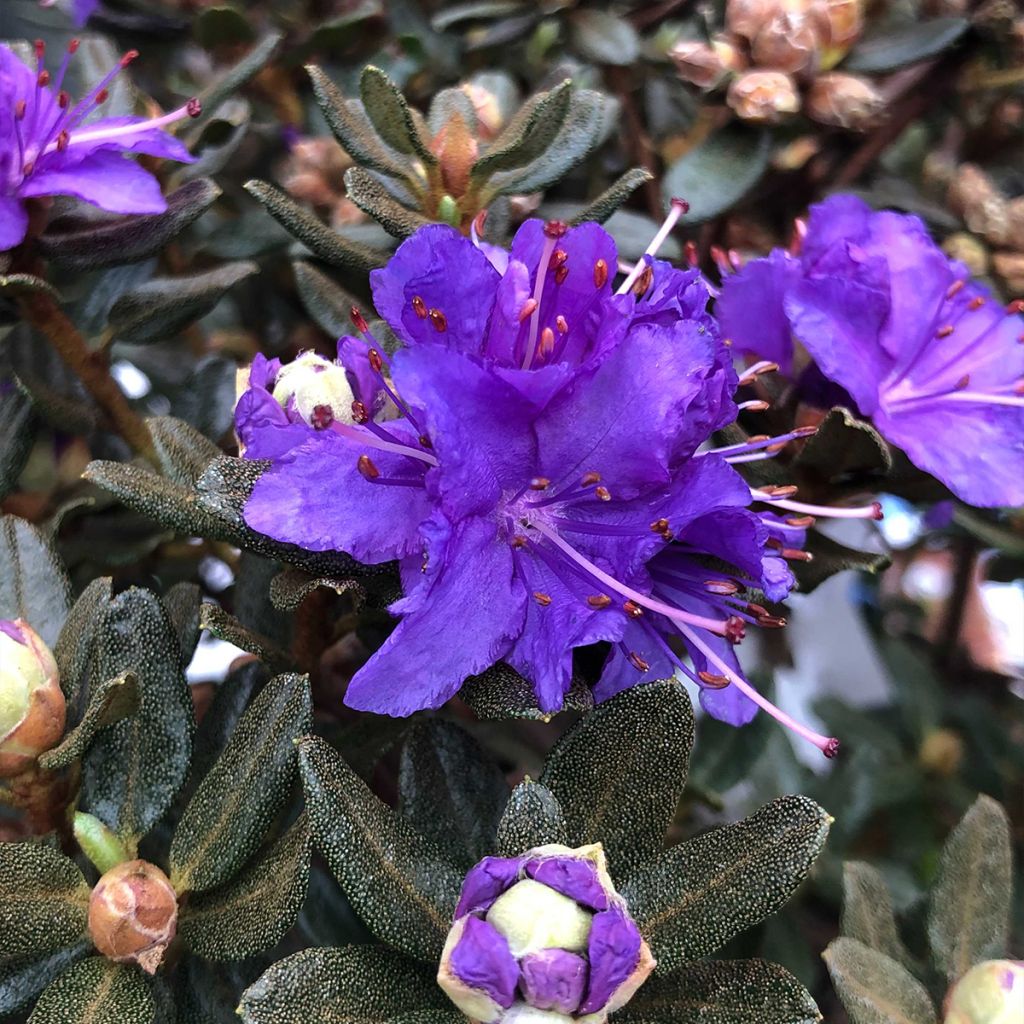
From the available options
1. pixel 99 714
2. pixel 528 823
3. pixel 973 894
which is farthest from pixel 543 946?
pixel 973 894

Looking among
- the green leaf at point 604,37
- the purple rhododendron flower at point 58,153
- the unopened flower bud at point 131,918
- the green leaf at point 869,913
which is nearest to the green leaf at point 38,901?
the unopened flower bud at point 131,918

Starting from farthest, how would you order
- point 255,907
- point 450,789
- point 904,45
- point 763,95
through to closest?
point 904,45 < point 763,95 < point 450,789 < point 255,907

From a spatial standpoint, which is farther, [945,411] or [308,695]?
[945,411]

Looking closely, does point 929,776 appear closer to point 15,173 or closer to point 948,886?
point 948,886

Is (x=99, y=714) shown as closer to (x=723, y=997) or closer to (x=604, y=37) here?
(x=723, y=997)

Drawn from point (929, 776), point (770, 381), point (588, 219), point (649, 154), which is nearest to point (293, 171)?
point (649, 154)

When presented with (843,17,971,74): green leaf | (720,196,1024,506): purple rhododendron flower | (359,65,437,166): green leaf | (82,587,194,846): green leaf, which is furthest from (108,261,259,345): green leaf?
(843,17,971,74): green leaf

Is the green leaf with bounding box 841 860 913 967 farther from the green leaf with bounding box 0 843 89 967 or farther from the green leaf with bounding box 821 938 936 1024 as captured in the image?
the green leaf with bounding box 0 843 89 967
